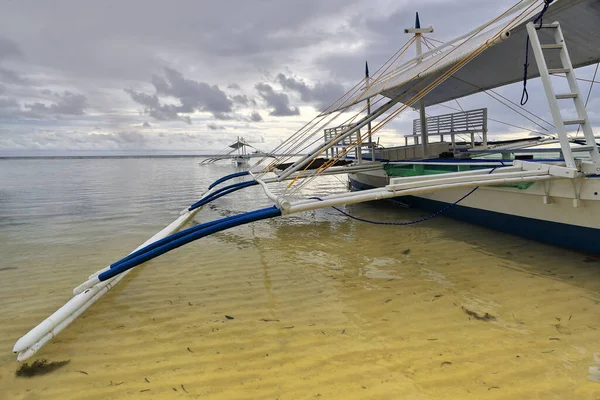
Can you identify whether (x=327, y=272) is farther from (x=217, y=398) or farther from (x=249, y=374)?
(x=217, y=398)

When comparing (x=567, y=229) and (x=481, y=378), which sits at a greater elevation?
(x=567, y=229)

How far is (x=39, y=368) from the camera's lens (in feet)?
9.14

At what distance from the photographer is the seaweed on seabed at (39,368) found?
2725 millimetres

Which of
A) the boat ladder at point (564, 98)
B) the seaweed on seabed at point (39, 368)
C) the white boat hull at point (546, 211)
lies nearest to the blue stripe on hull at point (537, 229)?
the white boat hull at point (546, 211)

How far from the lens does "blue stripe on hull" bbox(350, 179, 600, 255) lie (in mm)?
4598

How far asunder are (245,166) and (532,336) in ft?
151

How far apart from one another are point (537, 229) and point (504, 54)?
4103mm

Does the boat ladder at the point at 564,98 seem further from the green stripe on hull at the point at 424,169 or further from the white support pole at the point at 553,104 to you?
the green stripe on hull at the point at 424,169

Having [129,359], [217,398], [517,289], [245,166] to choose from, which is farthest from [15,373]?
[245,166]

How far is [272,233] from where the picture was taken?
7.67m

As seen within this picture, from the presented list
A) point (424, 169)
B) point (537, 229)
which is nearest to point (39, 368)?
point (537, 229)

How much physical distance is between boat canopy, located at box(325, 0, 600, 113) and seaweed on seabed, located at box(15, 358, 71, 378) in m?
6.84

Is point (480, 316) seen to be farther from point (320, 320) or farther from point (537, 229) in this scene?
point (537, 229)

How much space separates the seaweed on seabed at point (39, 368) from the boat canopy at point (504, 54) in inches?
269
